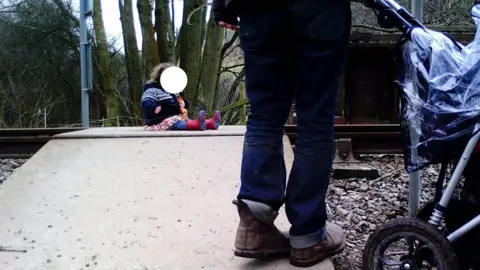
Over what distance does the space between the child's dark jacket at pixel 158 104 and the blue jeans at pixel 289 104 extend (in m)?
3.44

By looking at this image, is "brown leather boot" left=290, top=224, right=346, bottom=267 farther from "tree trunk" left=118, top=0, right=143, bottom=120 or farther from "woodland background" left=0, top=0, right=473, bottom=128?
"tree trunk" left=118, top=0, right=143, bottom=120

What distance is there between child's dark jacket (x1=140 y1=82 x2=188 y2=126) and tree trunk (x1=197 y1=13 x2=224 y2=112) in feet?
23.6

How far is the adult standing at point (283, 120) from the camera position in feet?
6.32

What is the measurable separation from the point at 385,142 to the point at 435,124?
317cm

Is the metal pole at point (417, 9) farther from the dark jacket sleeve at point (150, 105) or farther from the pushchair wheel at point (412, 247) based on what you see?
the dark jacket sleeve at point (150, 105)

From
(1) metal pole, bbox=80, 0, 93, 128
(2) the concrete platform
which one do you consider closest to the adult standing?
(2) the concrete platform

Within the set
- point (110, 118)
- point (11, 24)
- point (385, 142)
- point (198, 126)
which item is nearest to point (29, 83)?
point (11, 24)

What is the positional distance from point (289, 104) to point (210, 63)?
36.4 ft

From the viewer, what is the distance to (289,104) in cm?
206

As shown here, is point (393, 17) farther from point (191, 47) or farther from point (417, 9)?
point (191, 47)

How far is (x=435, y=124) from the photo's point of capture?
1.95 metres

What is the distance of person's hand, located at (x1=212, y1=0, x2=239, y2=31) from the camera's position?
6.85 feet

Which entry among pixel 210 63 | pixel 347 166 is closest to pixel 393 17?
pixel 347 166

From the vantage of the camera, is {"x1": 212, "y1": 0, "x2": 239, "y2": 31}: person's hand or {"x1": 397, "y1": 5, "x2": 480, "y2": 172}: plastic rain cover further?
{"x1": 212, "y1": 0, "x2": 239, "y2": 31}: person's hand
